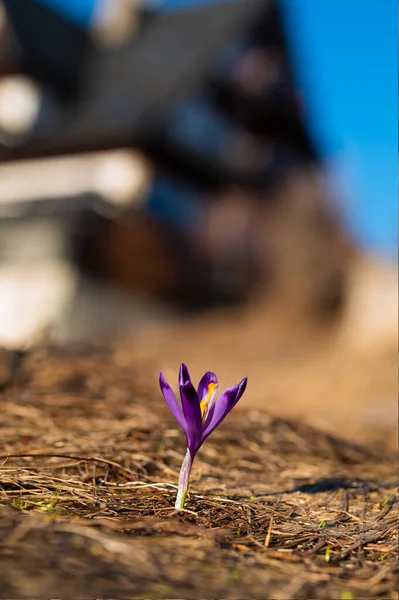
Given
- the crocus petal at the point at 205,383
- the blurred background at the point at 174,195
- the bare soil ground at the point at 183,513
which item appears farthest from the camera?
the blurred background at the point at 174,195

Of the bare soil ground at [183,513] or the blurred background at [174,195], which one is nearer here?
the bare soil ground at [183,513]

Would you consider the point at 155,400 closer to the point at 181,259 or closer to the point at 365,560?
the point at 365,560

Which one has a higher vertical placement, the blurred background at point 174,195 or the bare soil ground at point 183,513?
the blurred background at point 174,195

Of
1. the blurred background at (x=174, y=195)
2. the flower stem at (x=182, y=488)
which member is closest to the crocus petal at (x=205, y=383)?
the flower stem at (x=182, y=488)

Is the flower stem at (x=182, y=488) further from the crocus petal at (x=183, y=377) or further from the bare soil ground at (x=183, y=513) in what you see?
the crocus petal at (x=183, y=377)

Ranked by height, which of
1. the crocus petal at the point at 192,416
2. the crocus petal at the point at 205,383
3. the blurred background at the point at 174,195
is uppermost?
the blurred background at the point at 174,195

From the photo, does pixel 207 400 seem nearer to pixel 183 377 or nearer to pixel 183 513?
pixel 183 377

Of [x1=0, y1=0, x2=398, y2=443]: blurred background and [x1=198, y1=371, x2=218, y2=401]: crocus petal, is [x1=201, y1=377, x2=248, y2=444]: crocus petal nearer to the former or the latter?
[x1=198, y1=371, x2=218, y2=401]: crocus petal

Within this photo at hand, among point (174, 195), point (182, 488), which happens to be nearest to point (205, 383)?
point (182, 488)

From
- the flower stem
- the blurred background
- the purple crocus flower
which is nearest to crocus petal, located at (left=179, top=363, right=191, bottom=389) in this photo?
the purple crocus flower
